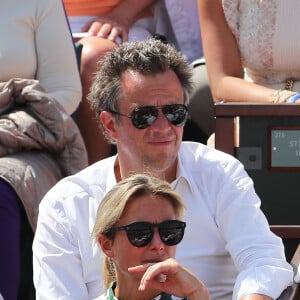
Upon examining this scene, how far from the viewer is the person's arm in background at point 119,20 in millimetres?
4996

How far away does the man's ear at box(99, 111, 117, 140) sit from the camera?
330cm

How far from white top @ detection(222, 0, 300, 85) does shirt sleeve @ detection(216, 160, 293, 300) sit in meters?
0.93

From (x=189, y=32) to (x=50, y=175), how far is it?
1.37 m

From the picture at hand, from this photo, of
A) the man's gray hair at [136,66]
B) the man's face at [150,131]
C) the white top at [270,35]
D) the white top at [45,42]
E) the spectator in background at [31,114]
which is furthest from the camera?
the white top at [45,42]

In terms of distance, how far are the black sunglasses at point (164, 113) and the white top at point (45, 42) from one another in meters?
1.40

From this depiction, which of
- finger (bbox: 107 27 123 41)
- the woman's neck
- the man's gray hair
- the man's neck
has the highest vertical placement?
the man's gray hair

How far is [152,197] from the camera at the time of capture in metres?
2.67

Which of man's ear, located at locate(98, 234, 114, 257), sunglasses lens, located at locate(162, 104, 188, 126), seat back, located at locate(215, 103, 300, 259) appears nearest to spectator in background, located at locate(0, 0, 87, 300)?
seat back, located at locate(215, 103, 300, 259)

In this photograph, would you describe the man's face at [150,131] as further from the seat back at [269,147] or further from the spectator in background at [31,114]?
the spectator in background at [31,114]

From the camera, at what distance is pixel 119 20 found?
5.07 metres

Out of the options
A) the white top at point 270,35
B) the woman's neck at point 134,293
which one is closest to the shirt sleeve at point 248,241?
the woman's neck at point 134,293

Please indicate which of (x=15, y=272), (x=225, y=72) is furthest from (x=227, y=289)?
(x=225, y=72)

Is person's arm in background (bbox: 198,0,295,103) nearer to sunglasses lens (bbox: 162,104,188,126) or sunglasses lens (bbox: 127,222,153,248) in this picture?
sunglasses lens (bbox: 162,104,188,126)

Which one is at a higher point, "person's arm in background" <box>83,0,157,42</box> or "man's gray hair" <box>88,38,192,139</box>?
"man's gray hair" <box>88,38,192,139</box>
